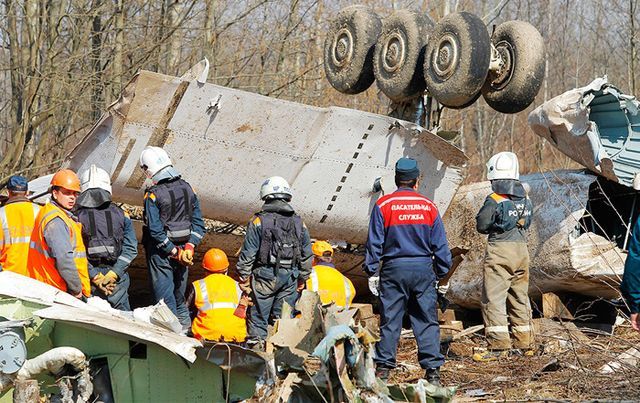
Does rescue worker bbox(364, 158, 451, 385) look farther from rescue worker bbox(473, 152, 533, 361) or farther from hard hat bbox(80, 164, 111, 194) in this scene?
hard hat bbox(80, 164, 111, 194)

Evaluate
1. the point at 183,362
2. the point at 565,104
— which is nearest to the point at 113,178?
the point at 183,362

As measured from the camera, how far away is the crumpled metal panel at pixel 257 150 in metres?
8.14

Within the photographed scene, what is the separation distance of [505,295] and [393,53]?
257cm

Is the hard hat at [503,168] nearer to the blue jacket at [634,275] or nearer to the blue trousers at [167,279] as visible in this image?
the blue trousers at [167,279]

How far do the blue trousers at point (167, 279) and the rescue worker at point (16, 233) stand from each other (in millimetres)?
1295

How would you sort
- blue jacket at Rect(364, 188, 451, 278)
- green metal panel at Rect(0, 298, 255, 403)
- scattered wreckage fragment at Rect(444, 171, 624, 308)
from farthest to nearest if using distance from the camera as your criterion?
scattered wreckage fragment at Rect(444, 171, 624, 308), blue jacket at Rect(364, 188, 451, 278), green metal panel at Rect(0, 298, 255, 403)

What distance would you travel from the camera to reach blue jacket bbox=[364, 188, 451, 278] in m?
6.92

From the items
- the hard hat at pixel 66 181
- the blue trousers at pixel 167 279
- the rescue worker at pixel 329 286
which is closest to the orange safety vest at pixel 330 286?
the rescue worker at pixel 329 286

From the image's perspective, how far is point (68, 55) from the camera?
41.3 feet

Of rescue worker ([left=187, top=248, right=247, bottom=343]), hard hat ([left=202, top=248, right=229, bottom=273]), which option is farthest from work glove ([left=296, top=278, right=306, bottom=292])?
hard hat ([left=202, top=248, right=229, bottom=273])

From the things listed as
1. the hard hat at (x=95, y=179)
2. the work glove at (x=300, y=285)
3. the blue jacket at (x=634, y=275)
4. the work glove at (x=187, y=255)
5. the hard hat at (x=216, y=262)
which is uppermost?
the blue jacket at (x=634, y=275)

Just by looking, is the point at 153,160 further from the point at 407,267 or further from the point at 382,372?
the point at 382,372

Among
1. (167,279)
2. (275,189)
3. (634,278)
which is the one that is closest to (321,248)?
(275,189)

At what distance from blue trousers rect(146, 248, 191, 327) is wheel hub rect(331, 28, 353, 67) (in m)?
2.88
